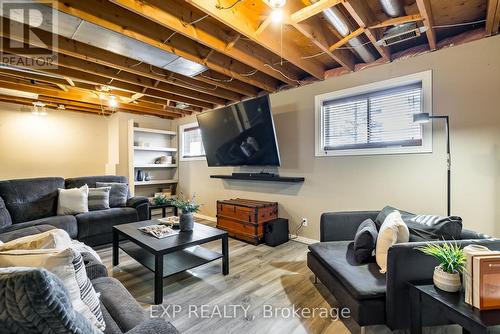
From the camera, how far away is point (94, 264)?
5.19 feet

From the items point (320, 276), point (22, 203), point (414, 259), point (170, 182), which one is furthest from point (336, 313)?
point (170, 182)

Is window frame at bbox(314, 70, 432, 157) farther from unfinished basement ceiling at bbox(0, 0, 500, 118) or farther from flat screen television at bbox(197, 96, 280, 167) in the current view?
flat screen television at bbox(197, 96, 280, 167)

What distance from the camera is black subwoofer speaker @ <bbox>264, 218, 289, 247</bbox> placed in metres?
3.48

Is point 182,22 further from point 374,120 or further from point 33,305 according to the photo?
point 374,120

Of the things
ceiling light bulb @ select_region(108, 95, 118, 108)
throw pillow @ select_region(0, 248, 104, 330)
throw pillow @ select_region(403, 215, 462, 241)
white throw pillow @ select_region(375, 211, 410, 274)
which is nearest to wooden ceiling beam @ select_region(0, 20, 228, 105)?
ceiling light bulb @ select_region(108, 95, 118, 108)

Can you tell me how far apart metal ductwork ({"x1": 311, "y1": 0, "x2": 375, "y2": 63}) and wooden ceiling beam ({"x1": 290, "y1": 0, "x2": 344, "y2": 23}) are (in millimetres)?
57

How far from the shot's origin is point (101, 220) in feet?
11.2

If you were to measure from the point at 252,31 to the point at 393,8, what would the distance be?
1225mm

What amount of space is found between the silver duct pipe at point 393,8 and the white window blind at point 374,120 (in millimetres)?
902

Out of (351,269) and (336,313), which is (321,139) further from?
(336,313)

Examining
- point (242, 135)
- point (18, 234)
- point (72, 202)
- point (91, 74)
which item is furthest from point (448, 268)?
point (91, 74)

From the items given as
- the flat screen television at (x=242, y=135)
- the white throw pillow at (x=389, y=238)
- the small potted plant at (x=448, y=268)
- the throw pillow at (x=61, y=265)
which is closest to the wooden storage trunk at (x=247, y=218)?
the flat screen television at (x=242, y=135)

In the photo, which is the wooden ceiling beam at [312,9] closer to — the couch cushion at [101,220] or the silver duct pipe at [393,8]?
the silver duct pipe at [393,8]

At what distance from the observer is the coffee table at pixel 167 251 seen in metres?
2.10
